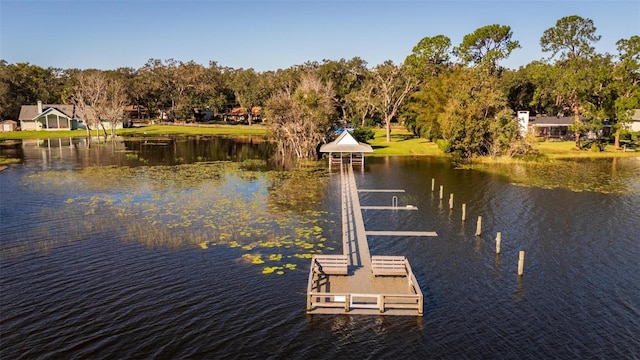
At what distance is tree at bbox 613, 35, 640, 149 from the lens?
2926 inches

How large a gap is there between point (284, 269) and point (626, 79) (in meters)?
76.8

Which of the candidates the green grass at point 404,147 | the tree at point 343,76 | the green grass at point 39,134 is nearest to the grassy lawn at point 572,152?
the green grass at point 404,147

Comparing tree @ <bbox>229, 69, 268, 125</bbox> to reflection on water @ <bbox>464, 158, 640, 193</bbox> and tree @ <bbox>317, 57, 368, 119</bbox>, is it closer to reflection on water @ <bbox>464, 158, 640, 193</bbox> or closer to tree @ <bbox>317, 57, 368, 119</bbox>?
tree @ <bbox>317, 57, 368, 119</bbox>

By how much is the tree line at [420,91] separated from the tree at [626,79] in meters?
0.16

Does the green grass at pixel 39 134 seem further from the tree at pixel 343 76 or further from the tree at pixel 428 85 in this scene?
the tree at pixel 428 85

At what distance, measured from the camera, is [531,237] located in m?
32.3

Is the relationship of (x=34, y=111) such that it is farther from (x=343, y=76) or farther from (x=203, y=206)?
(x=203, y=206)

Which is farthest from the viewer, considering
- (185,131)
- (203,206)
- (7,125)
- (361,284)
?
(185,131)

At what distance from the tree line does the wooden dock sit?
145ft

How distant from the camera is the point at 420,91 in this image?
96.9m

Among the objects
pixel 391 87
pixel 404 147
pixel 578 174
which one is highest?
pixel 391 87

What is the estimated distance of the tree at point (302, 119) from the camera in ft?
229

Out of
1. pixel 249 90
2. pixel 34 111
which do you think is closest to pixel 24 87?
pixel 34 111

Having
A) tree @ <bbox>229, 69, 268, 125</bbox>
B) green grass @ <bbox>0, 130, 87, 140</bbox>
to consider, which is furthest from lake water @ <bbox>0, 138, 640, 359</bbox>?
tree @ <bbox>229, 69, 268, 125</bbox>
